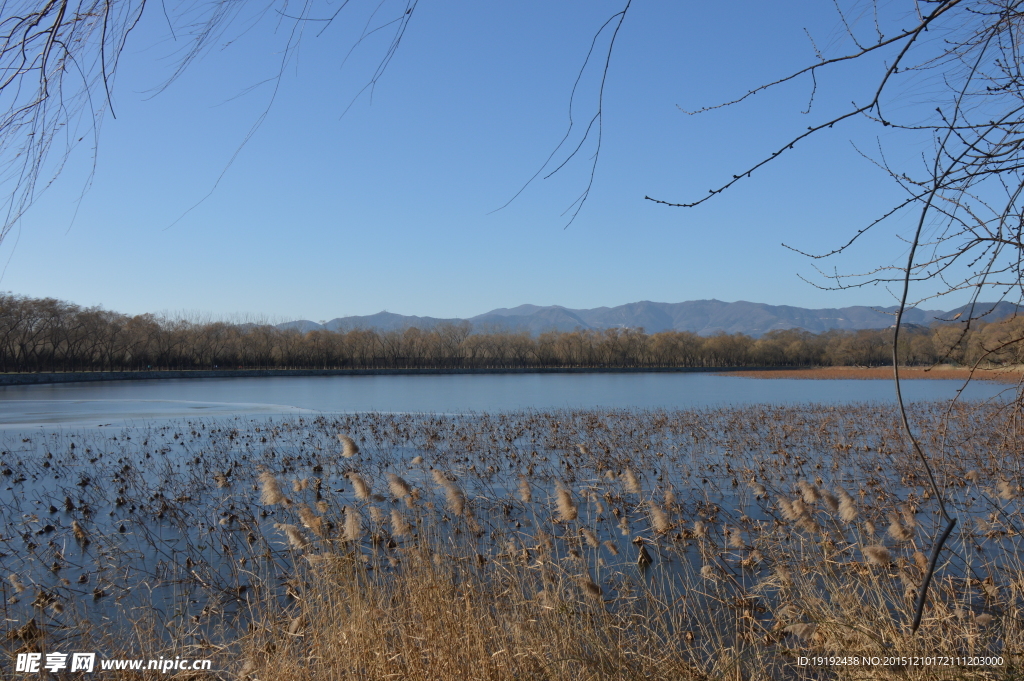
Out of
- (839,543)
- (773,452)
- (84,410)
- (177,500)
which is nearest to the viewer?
(839,543)

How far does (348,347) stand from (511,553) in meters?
81.4

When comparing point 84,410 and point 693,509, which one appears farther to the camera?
point 84,410

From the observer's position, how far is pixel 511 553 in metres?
4.64

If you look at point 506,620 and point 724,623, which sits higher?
point 506,620

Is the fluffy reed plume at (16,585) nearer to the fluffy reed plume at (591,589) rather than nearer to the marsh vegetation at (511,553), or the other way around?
the marsh vegetation at (511,553)

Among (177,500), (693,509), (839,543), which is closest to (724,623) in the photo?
(839,543)

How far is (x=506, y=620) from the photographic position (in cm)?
387

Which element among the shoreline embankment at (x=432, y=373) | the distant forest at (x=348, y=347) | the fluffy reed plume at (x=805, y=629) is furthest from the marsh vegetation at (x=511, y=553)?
the distant forest at (x=348, y=347)

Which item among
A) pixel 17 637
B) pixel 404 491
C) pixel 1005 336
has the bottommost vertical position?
pixel 17 637

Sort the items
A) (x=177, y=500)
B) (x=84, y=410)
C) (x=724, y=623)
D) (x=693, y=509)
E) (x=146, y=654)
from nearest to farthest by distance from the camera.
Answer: (x=146, y=654) → (x=724, y=623) → (x=693, y=509) → (x=177, y=500) → (x=84, y=410)

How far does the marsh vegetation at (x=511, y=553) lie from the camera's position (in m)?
3.58

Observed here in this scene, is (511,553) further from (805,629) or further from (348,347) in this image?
(348,347)

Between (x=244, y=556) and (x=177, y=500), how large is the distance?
121 inches

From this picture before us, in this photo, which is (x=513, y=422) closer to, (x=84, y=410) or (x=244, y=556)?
(x=244, y=556)
